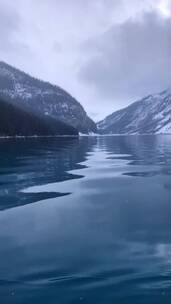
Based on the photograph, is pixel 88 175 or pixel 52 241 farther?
pixel 88 175

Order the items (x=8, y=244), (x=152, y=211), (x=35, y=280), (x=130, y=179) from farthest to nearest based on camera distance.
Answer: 1. (x=130, y=179)
2. (x=152, y=211)
3. (x=8, y=244)
4. (x=35, y=280)

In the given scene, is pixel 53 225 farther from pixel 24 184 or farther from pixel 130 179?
pixel 130 179

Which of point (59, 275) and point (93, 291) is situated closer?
point (93, 291)

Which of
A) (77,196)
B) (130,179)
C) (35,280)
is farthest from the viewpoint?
A: (130,179)

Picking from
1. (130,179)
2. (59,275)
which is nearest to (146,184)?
(130,179)

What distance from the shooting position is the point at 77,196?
979 inches

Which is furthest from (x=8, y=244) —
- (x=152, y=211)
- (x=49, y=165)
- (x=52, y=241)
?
(x=49, y=165)

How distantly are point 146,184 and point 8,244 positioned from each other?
1684 centimetres

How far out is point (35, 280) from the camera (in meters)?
11.3

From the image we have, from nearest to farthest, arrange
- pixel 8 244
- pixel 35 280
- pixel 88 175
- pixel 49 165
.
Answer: pixel 35 280 < pixel 8 244 < pixel 88 175 < pixel 49 165

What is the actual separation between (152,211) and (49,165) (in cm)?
2542

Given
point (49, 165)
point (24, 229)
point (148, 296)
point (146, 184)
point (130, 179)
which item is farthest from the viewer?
point (49, 165)

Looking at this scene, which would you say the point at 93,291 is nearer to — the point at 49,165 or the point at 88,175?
the point at 88,175

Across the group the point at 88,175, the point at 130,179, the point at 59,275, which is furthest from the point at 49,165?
the point at 59,275
